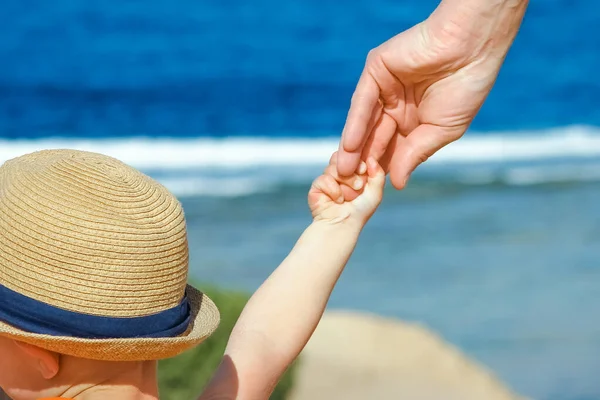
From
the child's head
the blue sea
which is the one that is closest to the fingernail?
the child's head

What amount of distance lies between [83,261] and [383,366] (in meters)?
5.01

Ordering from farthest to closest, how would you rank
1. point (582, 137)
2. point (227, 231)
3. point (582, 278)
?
point (582, 137) < point (227, 231) < point (582, 278)

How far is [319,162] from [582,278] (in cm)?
747

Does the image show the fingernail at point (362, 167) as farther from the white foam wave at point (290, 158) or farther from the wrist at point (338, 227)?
the white foam wave at point (290, 158)

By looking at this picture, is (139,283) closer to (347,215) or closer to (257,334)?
(257,334)

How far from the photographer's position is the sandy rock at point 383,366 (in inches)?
243

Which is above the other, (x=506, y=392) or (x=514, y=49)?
(x=506, y=392)

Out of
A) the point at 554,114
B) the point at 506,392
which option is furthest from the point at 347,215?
the point at 554,114

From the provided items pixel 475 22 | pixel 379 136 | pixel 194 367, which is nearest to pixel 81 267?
pixel 379 136

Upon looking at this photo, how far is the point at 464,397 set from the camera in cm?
616

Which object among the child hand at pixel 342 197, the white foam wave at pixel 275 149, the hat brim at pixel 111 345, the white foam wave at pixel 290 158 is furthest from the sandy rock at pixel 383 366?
the white foam wave at pixel 275 149

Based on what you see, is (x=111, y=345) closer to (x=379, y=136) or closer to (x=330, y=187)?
(x=330, y=187)

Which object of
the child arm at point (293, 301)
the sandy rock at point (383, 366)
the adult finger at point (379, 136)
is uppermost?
the adult finger at point (379, 136)

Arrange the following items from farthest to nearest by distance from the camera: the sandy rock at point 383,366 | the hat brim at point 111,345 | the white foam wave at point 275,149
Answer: the white foam wave at point 275,149 → the sandy rock at point 383,366 → the hat brim at point 111,345
